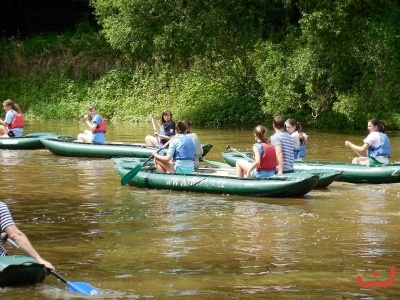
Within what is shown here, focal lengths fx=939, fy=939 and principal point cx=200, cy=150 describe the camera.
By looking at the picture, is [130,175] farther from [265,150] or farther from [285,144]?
[285,144]

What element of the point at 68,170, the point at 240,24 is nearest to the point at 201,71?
the point at 240,24

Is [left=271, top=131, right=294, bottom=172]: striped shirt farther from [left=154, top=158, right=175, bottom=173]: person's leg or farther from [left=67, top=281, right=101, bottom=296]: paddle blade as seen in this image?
[left=67, top=281, right=101, bottom=296]: paddle blade

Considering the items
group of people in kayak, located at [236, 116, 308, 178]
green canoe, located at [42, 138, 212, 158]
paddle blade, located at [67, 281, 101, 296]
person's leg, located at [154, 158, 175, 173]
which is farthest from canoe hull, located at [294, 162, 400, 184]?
paddle blade, located at [67, 281, 101, 296]

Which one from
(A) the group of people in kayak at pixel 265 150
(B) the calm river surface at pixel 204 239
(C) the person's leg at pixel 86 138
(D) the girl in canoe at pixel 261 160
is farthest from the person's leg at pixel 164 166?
(C) the person's leg at pixel 86 138

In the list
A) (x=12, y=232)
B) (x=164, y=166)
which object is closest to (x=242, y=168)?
(x=164, y=166)

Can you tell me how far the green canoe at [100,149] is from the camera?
17.9 meters

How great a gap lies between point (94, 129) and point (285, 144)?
671 centimetres

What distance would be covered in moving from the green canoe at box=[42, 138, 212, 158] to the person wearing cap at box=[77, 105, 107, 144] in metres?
0.30

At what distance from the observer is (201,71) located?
99.0 ft

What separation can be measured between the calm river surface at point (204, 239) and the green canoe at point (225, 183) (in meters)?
0.12

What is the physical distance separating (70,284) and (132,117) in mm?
24523

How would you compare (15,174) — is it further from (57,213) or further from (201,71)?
(201,71)

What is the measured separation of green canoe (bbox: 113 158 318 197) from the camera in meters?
12.6

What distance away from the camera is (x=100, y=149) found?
18.7m
